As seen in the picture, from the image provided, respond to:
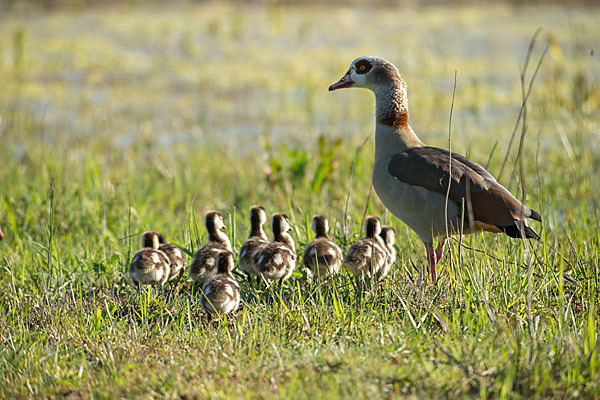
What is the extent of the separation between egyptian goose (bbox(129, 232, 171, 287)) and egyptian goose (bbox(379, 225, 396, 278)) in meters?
1.38

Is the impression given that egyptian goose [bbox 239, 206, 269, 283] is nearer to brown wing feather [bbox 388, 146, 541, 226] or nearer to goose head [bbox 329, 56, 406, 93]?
brown wing feather [bbox 388, 146, 541, 226]

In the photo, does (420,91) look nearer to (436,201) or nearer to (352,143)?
(352,143)

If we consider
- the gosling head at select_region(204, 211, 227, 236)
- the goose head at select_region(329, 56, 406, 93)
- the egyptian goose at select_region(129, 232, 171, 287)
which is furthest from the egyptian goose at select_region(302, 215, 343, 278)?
the goose head at select_region(329, 56, 406, 93)

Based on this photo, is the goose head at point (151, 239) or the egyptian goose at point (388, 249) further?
the goose head at point (151, 239)

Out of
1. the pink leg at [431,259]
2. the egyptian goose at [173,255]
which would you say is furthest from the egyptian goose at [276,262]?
the pink leg at [431,259]

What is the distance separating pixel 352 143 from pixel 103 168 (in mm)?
3200

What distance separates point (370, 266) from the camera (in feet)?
14.2

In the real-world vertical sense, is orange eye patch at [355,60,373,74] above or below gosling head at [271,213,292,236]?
above

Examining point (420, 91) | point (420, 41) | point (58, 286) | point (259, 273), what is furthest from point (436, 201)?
point (420, 41)

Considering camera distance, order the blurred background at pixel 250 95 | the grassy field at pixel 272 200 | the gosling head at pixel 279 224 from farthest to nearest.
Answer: the blurred background at pixel 250 95, the gosling head at pixel 279 224, the grassy field at pixel 272 200

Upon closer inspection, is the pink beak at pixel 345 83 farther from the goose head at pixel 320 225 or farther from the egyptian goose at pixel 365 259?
the egyptian goose at pixel 365 259

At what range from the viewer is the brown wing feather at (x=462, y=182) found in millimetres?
4141

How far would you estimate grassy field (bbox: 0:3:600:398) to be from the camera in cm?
321

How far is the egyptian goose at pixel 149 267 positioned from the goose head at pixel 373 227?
4.40 feet
